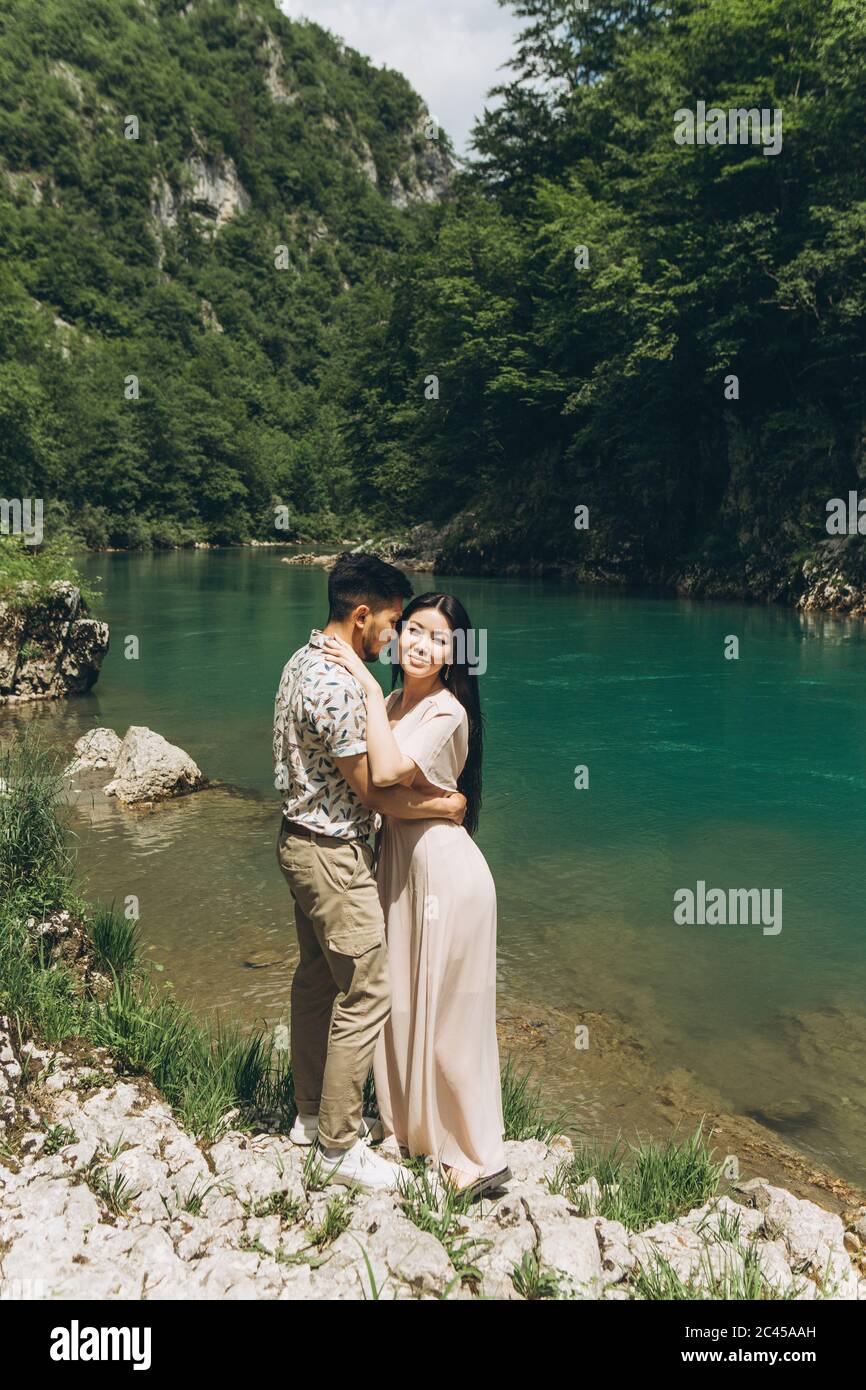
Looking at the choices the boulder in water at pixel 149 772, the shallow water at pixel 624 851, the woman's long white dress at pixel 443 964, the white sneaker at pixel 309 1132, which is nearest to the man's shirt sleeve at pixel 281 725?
the woman's long white dress at pixel 443 964

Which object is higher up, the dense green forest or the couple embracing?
the dense green forest

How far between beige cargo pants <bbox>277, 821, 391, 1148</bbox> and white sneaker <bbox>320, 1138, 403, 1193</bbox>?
0.05m

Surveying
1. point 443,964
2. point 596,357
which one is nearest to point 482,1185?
point 443,964

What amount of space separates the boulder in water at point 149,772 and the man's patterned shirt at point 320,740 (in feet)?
27.2

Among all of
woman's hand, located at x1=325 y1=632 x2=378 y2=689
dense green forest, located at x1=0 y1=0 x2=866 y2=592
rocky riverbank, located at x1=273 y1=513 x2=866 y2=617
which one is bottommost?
woman's hand, located at x1=325 y1=632 x2=378 y2=689

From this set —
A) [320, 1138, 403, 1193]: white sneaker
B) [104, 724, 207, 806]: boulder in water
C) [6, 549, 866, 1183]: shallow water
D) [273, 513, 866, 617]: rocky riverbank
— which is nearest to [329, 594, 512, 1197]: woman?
[320, 1138, 403, 1193]: white sneaker

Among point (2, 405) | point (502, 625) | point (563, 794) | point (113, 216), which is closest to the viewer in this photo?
point (563, 794)

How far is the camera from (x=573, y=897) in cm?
902

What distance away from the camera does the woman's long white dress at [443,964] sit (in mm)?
3820

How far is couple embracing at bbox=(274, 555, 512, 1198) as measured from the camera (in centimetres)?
368

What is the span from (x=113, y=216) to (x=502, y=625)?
128 meters

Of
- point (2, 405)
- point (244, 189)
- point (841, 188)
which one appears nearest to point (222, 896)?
point (841, 188)

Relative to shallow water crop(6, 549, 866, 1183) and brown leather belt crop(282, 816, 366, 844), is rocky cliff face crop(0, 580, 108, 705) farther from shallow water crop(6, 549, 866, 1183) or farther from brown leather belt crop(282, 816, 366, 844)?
brown leather belt crop(282, 816, 366, 844)

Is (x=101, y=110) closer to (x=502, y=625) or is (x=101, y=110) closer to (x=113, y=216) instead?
(x=113, y=216)
